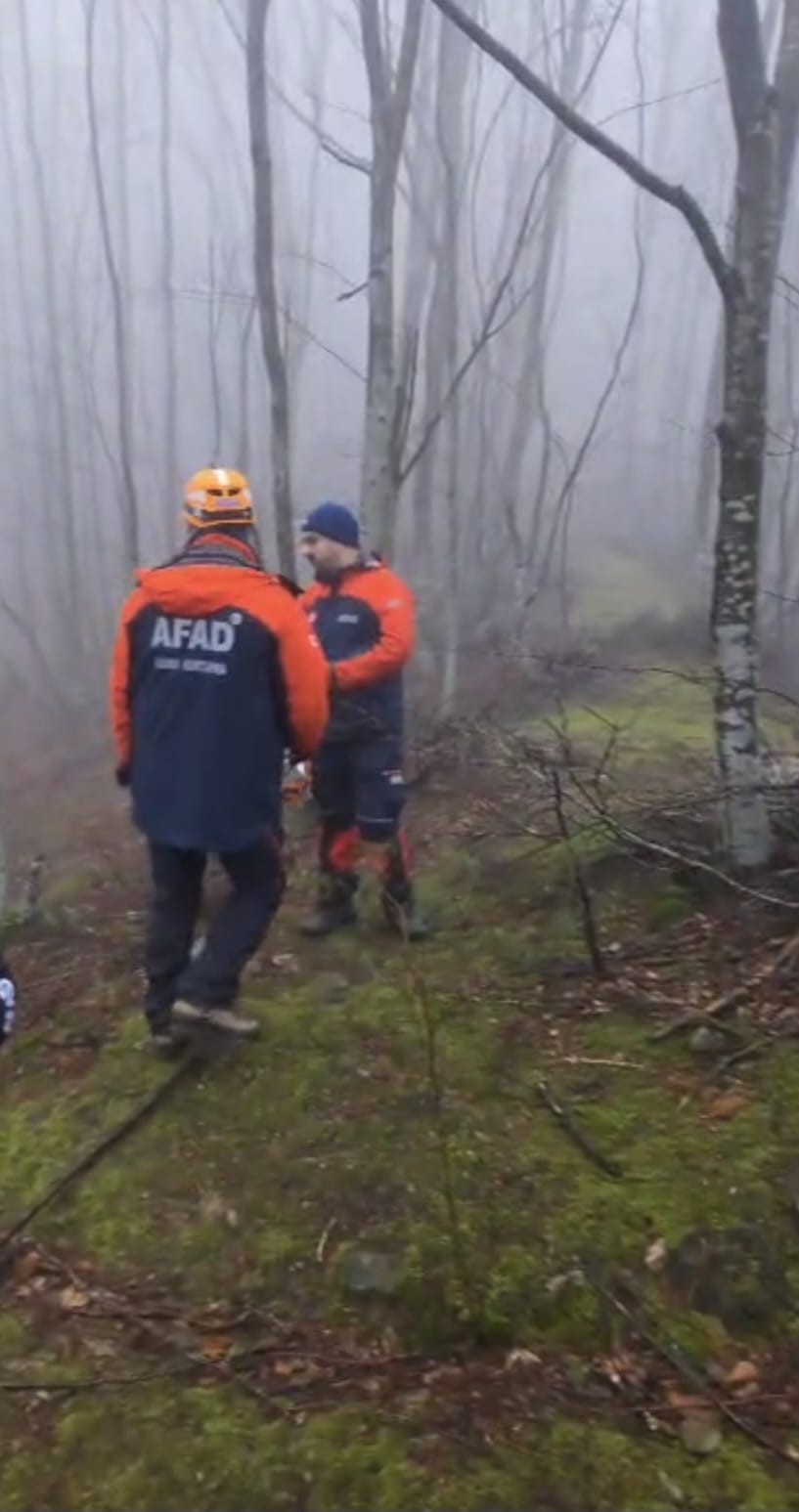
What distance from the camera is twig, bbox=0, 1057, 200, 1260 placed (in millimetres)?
4266

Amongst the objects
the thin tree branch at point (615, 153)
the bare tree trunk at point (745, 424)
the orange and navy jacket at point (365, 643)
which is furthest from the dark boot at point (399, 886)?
the thin tree branch at point (615, 153)

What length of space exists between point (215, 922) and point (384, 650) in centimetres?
144

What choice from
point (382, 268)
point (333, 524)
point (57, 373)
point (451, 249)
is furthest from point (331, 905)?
point (57, 373)

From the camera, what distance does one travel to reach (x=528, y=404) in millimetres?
17031

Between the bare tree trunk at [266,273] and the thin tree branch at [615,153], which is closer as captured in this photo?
the thin tree branch at [615,153]

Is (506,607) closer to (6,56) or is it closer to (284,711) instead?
(284,711)

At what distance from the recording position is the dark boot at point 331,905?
245 inches

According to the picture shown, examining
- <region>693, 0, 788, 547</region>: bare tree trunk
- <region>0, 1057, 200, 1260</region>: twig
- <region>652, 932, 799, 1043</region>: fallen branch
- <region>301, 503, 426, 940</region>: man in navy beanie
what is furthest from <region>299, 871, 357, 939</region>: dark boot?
<region>693, 0, 788, 547</region>: bare tree trunk

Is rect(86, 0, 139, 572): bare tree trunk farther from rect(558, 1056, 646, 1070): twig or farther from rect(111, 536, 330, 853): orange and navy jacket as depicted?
rect(558, 1056, 646, 1070): twig

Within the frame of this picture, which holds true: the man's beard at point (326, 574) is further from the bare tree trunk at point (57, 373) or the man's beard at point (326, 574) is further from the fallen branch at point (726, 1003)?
the bare tree trunk at point (57, 373)

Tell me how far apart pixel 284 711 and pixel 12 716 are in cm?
1623

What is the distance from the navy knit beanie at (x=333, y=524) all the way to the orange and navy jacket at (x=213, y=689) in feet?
3.34

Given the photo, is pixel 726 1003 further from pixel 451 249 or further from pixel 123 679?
pixel 451 249

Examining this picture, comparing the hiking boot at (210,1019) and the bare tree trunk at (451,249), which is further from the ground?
the bare tree trunk at (451,249)
